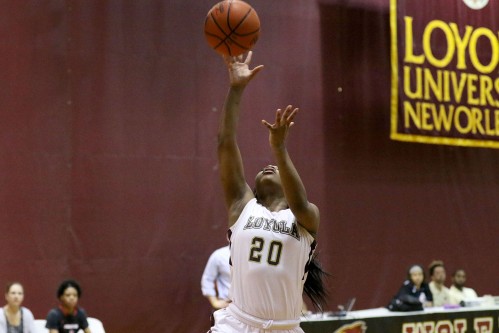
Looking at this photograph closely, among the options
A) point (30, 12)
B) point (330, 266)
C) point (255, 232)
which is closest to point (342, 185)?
point (330, 266)

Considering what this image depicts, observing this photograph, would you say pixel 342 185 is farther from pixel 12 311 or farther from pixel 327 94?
pixel 12 311

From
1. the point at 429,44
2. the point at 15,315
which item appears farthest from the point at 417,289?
the point at 15,315

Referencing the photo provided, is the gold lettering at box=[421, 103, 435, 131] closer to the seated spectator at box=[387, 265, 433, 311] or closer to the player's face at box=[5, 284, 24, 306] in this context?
the seated spectator at box=[387, 265, 433, 311]

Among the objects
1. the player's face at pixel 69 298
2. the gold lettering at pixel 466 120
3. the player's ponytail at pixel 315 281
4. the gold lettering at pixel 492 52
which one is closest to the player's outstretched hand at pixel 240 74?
the player's ponytail at pixel 315 281

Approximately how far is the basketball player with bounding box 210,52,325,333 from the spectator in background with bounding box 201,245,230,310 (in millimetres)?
5821

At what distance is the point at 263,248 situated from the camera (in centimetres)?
491

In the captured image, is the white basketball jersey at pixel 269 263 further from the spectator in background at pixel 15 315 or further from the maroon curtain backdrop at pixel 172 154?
the maroon curtain backdrop at pixel 172 154

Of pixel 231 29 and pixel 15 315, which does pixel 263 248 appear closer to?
pixel 231 29

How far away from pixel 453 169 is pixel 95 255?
20.3 ft


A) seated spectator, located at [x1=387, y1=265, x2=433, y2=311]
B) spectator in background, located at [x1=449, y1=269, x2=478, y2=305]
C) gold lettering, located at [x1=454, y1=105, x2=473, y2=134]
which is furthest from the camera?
gold lettering, located at [x1=454, y1=105, x2=473, y2=134]

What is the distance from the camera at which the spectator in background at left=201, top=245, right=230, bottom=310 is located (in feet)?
35.8

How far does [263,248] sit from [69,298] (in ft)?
17.1

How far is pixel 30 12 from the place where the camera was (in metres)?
10.5

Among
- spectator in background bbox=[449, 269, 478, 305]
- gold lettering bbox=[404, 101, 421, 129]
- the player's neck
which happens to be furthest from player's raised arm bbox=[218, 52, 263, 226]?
spectator in background bbox=[449, 269, 478, 305]
